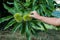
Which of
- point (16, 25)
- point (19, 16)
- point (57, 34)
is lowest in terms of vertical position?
point (57, 34)

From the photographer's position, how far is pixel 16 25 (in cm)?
189

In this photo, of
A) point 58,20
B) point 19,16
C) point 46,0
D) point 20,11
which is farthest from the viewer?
point 46,0

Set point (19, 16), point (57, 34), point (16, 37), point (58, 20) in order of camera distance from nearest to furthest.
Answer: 1. point (58, 20)
2. point (19, 16)
3. point (16, 37)
4. point (57, 34)

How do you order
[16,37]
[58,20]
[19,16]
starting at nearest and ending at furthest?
[58,20]
[19,16]
[16,37]

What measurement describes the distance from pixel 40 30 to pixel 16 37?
1.77 feet

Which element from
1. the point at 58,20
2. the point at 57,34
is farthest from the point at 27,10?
the point at 57,34

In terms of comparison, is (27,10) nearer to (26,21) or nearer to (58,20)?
(26,21)

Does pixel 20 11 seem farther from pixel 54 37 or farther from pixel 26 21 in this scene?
pixel 54 37

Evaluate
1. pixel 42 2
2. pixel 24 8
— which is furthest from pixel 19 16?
pixel 42 2

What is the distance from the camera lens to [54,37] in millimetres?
3443

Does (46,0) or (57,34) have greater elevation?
(46,0)

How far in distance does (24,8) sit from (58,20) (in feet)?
2.21

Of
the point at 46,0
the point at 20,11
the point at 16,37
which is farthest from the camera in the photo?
the point at 16,37

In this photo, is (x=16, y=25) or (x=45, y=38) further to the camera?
(x=45, y=38)
